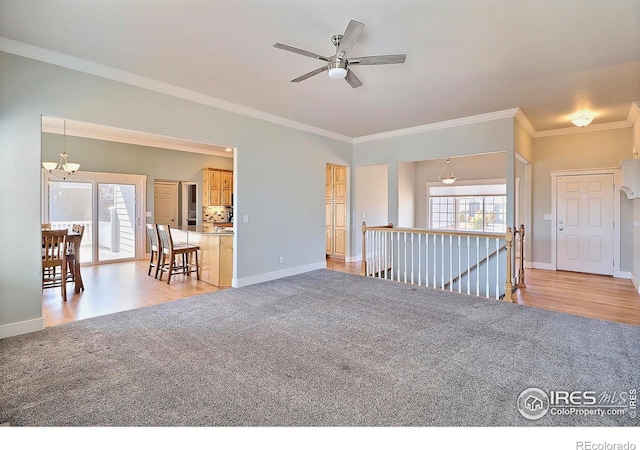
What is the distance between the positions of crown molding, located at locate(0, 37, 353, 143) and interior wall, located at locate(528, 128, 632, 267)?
5261 mm

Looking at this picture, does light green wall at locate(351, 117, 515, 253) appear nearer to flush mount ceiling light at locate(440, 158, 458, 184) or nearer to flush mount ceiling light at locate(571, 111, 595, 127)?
flush mount ceiling light at locate(571, 111, 595, 127)

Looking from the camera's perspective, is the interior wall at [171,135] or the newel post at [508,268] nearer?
the interior wall at [171,135]

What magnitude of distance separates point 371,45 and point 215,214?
22.5 ft

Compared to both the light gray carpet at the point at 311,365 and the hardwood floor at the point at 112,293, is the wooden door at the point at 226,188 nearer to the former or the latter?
the hardwood floor at the point at 112,293

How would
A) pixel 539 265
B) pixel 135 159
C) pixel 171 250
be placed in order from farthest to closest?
pixel 135 159, pixel 539 265, pixel 171 250

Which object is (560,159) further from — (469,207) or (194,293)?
(194,293)

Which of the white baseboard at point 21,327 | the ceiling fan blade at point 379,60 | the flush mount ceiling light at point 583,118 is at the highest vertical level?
the flush mount ceiling light at point 583,118

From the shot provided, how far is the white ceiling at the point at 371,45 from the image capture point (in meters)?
2.55

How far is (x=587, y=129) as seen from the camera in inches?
239

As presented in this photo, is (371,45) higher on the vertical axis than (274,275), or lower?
higher

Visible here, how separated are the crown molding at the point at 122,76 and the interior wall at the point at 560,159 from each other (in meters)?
5.26
